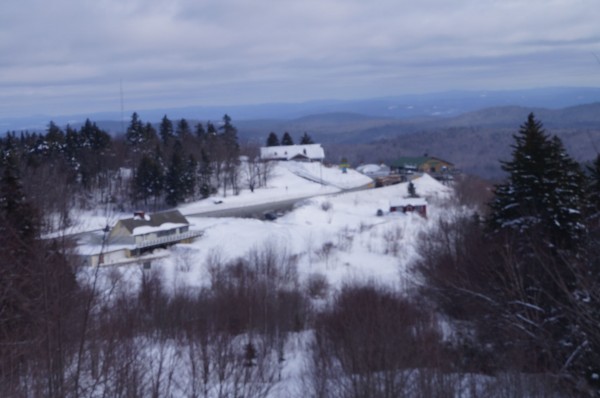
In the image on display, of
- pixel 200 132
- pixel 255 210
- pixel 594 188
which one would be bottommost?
pixel 255 210

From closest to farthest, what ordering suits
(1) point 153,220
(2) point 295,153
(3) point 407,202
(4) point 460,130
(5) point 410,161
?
(1) point 153,220 → (3) point 407,202 → (2) point 295,153 → (5) point 410,161 → (4) point 460,130

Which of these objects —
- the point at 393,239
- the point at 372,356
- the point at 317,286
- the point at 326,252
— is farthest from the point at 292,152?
the point at 372,356

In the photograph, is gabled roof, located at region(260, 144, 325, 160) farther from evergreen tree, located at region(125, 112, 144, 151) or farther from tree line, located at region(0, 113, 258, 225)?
evergreen tree, located at region(125, 112, 144, 151)

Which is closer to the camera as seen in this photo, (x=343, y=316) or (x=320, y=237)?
(x=343, y=316)

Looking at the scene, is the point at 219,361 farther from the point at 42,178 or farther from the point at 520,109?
the point at 520,109

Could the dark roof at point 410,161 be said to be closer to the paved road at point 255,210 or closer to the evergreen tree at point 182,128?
the evergreen tree at point 182,128

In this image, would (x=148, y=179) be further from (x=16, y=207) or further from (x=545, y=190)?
(x=545, y=190)

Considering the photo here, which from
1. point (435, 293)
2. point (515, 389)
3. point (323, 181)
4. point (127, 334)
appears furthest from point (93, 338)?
point (323, 181)
